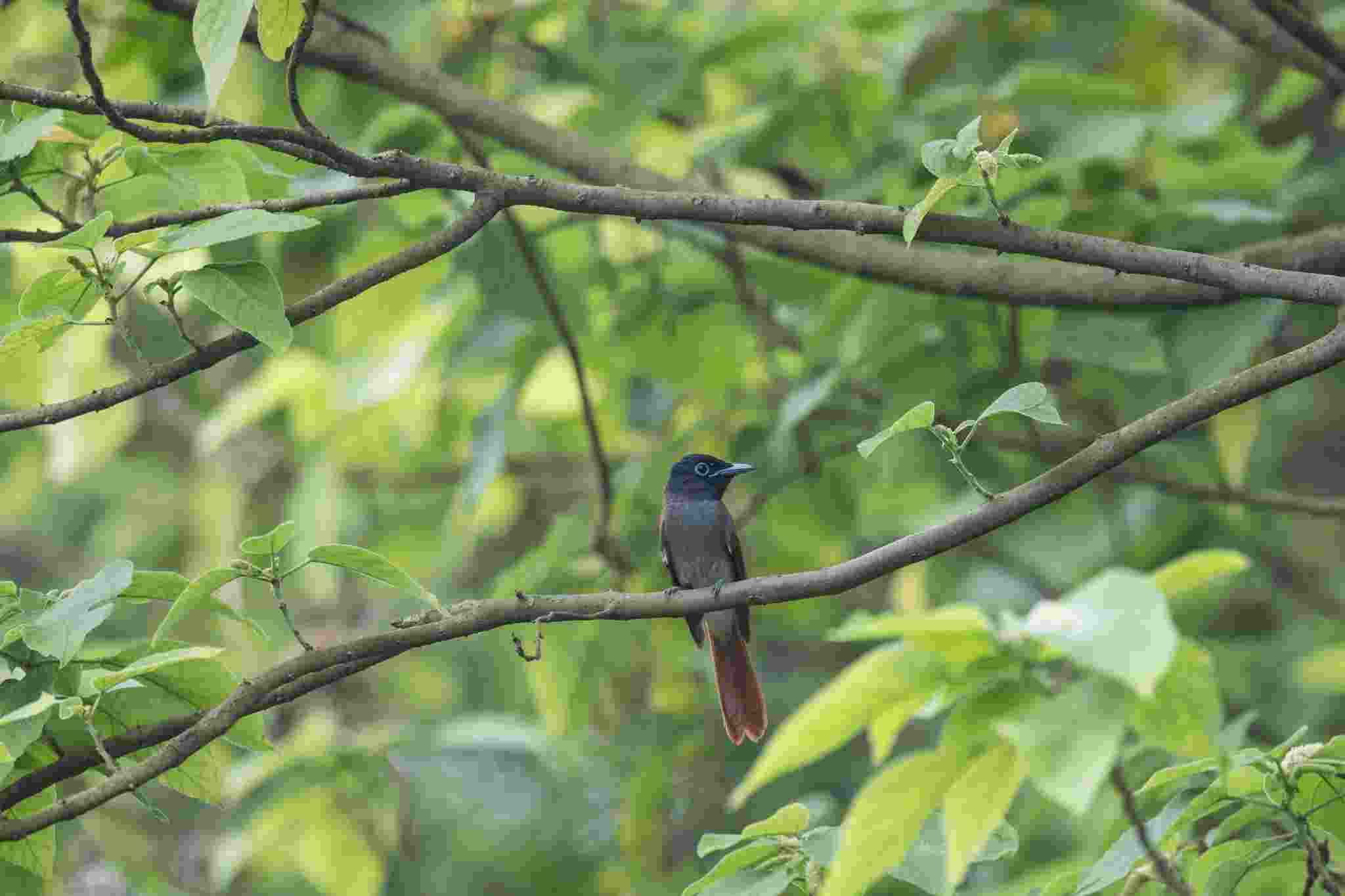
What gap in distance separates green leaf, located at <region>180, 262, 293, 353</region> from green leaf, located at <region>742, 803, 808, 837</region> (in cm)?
108

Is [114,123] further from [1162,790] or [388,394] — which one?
[388,394]

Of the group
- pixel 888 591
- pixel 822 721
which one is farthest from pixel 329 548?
pixel 888 591

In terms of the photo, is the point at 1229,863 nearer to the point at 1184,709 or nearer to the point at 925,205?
the point at 1184,709

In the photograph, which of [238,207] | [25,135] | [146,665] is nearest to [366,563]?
[146,665]

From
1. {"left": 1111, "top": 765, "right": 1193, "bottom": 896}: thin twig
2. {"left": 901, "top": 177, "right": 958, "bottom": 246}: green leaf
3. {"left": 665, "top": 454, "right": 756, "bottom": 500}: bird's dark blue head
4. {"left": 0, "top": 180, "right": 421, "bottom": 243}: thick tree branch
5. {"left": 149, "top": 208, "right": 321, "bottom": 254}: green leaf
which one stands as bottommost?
{"left": 1111, "top": 765, "right": 1193, "bottom": 896}: thin twig

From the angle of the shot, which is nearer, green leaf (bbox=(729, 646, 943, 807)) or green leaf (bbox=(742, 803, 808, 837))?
green leaf (bbox=(742, 803, 808, 837))

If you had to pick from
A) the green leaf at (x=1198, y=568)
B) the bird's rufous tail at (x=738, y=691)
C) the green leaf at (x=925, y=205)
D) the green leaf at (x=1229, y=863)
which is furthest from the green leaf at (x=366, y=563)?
the bird's rufous tail at (x=738, y=691)

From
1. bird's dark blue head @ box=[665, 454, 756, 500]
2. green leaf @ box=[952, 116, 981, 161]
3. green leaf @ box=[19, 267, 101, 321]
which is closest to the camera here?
green leaf @ box=[952, 116, 981, 161]

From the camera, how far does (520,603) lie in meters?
2.34

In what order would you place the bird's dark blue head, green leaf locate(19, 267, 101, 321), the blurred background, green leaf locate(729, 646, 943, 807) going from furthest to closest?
the bird's dark blue head
the blurred background
green leaf locate(729, 646, 943, 807)
green leaf locate(19, 267, 101, 321)

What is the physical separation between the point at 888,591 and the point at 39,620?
5151mm

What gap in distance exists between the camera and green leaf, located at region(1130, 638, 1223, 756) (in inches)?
108

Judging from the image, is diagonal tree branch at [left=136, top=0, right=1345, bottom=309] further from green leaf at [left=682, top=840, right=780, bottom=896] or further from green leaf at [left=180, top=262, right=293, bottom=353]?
green leaf at [left=682, top=840, right=780, bottom=896]

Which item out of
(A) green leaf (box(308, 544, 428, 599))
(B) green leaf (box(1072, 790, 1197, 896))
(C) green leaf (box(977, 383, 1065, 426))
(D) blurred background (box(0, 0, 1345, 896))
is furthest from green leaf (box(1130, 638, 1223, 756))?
(A) green leaf (box(308, 544, 428, 599))
